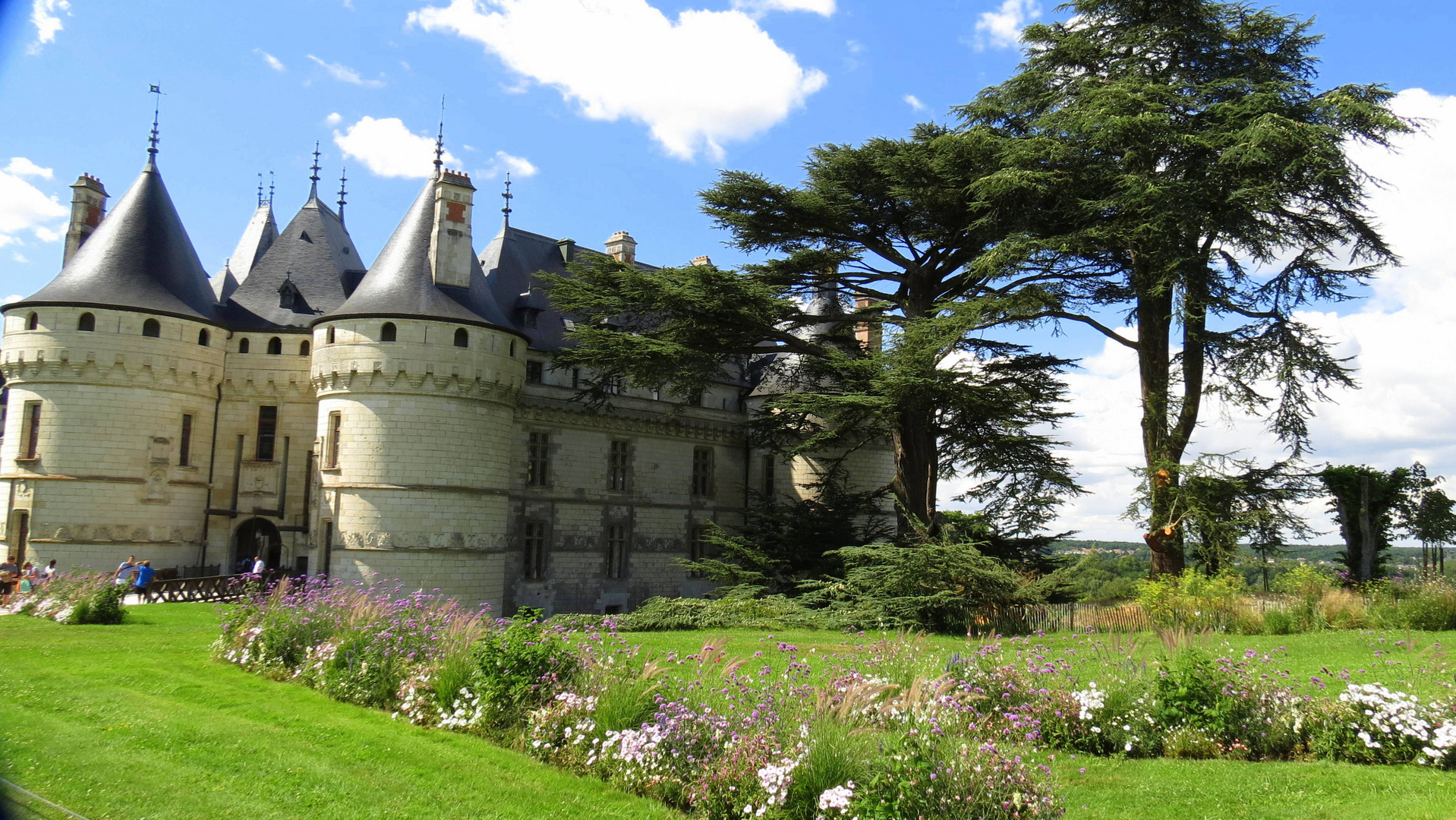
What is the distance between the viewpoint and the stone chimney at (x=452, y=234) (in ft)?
73.8

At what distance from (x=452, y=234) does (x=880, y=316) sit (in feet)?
33.3

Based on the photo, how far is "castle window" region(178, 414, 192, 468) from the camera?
23000 mm

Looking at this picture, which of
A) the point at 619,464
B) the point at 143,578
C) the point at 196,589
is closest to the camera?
the point at 143,578

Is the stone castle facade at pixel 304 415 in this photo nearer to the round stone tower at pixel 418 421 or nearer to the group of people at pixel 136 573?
the round stone tower at pixel 418 421

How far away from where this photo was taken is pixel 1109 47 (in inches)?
818

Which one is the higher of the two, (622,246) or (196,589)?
(622,246)

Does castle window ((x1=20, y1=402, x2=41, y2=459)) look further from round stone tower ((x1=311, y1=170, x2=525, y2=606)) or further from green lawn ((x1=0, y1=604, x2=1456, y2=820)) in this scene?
green lawn ((x1=0, y1=604, x2=1456, y2=820))

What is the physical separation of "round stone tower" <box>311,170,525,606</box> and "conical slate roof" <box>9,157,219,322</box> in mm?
3407

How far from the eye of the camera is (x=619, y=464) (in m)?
27.9

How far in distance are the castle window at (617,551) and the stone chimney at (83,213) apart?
50.3 ft

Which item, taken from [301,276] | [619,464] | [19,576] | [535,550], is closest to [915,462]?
[619,464]

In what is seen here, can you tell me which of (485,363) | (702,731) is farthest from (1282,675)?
(485,363)

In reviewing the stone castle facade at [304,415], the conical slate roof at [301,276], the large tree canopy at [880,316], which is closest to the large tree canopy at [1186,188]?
the large tree canopy at [880,316]

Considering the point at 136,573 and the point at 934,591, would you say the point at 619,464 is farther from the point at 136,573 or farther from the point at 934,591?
the point at 934,591
